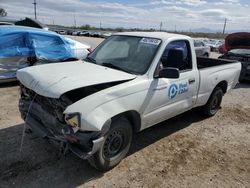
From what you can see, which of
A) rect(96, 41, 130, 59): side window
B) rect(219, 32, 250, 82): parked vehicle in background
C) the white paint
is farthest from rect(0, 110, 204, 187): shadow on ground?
rect(219, 32, 250, 82): parked vehicle in background

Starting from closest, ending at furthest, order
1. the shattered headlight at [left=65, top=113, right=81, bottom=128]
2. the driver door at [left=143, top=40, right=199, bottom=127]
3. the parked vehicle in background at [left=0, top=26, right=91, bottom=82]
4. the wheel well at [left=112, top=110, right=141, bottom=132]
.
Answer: the shattered headlight at [left=65, top=113, right=81, bottom=128] < the wheel well at [left=112, top=110, right=141, bottom=132] < the driver door at [left=143, top=40, right=199, bottom=127] < the parked vehicle in background at [left=0, top=26, right=91, bottom=82]

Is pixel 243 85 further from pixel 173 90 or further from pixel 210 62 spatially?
pixel 173 90

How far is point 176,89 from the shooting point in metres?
4.54

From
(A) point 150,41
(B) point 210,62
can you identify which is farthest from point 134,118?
(B) point 210,62

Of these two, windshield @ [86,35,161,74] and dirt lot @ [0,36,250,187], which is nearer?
dirt lot @ [0,36,250,187]

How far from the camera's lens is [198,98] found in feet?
17.5

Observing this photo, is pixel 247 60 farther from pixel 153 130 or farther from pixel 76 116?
pixel 76 116

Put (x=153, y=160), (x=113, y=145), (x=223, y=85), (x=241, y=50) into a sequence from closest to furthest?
(x=113, y=145)
(x=153, y=160)
(x=223, y=85)
(x=241, y=50)

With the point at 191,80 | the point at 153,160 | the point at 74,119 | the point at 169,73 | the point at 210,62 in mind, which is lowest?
the point at 153,160

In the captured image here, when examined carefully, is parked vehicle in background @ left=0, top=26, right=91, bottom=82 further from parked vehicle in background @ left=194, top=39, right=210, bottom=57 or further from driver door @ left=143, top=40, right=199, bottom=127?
parked vehicle in background @ left=194, top=39, right=210, bottom=57

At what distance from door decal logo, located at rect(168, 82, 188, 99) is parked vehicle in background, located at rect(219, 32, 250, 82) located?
670 cm

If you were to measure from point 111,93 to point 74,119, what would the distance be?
1.99 feet

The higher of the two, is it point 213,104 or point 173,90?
point 173,90

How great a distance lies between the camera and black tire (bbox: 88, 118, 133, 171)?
141 inches
